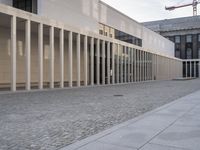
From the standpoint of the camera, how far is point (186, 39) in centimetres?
7675

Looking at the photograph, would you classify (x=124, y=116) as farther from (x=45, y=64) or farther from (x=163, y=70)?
(x=163, y=70)

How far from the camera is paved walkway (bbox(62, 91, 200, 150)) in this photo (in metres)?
5.03

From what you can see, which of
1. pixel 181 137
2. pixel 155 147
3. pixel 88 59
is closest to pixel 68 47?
pixel 88 59

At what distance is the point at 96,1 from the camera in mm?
32281

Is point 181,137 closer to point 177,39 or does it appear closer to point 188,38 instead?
point 188,38

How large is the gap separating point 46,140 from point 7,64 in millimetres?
18848

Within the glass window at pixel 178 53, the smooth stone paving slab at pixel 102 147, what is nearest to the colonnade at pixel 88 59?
the smooth stone paving slab at pixel 102 147

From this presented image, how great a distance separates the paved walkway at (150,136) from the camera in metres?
5.03

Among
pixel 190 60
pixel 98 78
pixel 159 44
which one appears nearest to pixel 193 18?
pixel 190 60

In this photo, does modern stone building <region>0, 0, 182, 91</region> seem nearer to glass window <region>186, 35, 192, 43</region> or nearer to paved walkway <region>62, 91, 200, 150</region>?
paved walkway <region>62, 91, 200, 150</region>

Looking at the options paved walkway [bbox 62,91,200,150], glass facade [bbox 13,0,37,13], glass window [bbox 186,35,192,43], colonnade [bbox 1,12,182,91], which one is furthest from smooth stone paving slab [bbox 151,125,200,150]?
glass window [bbox 186,35,192,43]

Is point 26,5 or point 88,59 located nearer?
point 26,5

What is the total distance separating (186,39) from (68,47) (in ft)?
186

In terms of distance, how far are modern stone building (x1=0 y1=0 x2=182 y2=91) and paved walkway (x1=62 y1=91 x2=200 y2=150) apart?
1229 centimetres
